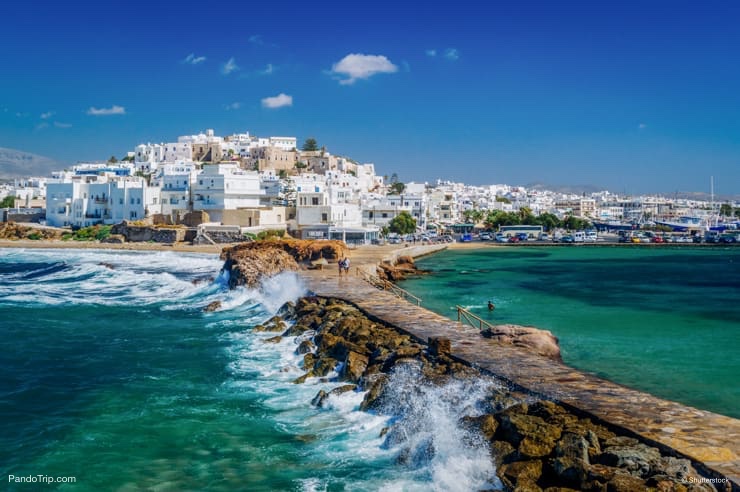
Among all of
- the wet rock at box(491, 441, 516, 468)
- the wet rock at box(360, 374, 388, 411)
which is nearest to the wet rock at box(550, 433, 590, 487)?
the wet rock at box(491, 441, 516, 468)

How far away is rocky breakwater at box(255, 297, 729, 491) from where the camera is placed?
23.2 feet

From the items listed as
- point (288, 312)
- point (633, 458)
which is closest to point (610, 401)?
point (633, 458)

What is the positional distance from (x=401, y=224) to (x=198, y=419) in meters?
61.3

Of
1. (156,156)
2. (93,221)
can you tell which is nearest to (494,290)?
(93,221)

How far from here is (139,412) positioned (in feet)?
39.0

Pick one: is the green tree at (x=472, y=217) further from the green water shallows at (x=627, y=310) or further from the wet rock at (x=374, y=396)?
the wet rock at (x=374, y=396)

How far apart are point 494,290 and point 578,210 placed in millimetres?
122612

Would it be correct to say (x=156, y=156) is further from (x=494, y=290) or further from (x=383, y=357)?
(x=383, y=357)

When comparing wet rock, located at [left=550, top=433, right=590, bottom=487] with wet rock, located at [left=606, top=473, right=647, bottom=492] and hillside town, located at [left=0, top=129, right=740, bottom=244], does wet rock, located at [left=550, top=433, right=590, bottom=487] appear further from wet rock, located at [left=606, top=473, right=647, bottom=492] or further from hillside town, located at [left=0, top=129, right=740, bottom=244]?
hillside town, located at [left=0, top=129, right=740, bottom=244]

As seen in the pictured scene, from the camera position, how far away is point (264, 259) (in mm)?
30219

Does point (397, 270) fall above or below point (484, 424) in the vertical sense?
below

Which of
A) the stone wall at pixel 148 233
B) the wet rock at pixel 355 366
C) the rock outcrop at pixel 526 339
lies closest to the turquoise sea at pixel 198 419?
the wet rock at pixel 355 366

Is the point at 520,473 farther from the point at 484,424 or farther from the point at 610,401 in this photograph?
the point at 610,401

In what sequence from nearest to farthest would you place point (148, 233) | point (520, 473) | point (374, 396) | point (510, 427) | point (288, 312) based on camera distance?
point (520, 473)
point (510, 427)
point (374, 396)
point (288, 312)
point (148, 233)
